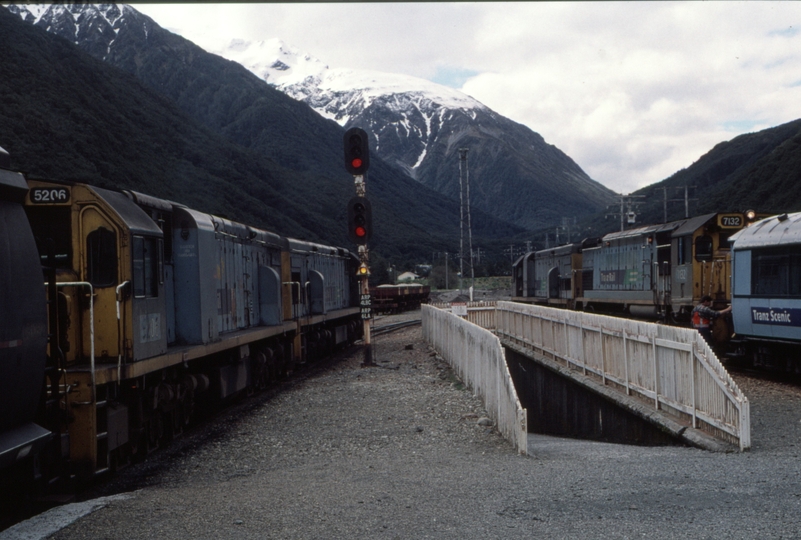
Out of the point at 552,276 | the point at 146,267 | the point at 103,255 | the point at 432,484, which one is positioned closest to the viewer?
the point at 432,484

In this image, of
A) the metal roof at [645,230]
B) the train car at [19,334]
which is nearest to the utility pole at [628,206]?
the metal roof at [645,230]

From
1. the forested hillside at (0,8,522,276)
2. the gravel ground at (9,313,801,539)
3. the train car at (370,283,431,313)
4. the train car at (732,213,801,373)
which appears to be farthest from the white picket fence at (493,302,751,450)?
the forested hillside at (0,8,522,276)

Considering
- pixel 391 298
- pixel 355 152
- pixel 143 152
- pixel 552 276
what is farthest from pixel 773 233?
pixel 143 152

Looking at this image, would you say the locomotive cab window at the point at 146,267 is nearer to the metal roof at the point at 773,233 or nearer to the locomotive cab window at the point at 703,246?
the metal roof at the point at 773,233

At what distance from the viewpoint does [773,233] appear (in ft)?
54.0

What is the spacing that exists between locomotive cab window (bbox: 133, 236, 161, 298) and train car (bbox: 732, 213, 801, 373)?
12038 millimetres

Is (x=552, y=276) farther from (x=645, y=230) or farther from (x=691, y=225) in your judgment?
(x=691, y=225)

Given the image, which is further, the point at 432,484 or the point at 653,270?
the point at 653,270

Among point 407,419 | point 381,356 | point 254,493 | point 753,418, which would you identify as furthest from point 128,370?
point 381,356

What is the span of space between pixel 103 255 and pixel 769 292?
13.1 meters

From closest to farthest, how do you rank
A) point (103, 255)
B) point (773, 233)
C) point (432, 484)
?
point (432, 484) < point (103, 255) < point (773, 233)

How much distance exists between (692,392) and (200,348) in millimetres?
7496

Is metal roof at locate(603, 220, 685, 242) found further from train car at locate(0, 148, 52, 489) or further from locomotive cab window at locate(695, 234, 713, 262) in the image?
train car at locate(0, 148, 52, 489)

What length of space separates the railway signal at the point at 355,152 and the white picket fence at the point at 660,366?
253 inches
